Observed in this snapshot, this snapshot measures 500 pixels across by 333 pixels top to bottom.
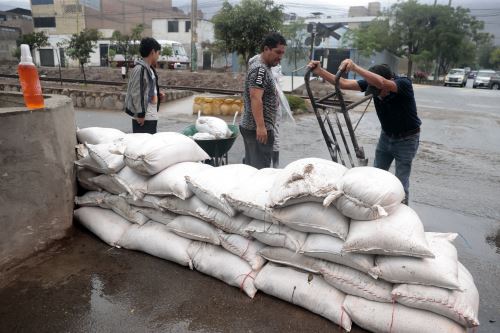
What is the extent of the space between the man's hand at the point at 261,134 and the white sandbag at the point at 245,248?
121 cm

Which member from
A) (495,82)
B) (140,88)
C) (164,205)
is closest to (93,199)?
(164,205)

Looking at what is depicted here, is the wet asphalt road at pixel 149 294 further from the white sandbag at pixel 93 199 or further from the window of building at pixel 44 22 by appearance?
the window of building at pixel 44 22

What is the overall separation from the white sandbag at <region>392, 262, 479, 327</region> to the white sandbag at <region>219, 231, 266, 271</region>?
806 mm

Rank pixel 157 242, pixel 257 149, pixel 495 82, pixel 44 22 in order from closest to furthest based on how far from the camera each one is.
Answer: pixel 157 242, pixel 257 149, pixel 495 82, pixel 44 22

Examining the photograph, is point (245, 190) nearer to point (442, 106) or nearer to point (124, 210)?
point (124, 210)

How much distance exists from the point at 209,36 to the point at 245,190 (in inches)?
1566

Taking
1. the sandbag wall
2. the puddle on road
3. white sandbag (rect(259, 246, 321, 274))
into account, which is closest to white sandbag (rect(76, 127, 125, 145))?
the sandbag wall

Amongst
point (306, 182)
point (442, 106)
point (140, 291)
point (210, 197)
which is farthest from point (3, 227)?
point (442, 106)

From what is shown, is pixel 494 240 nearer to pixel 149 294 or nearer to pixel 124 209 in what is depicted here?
pixel 149 294

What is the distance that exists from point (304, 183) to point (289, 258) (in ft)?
1.56

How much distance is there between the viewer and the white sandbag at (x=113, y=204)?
2.74 meters

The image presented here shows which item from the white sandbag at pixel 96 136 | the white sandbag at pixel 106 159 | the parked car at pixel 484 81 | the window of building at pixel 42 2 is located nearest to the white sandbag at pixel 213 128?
the white sandbag at pixel 96 136

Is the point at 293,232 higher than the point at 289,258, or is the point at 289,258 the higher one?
the point at 293,232

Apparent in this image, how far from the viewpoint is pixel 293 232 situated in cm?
218
